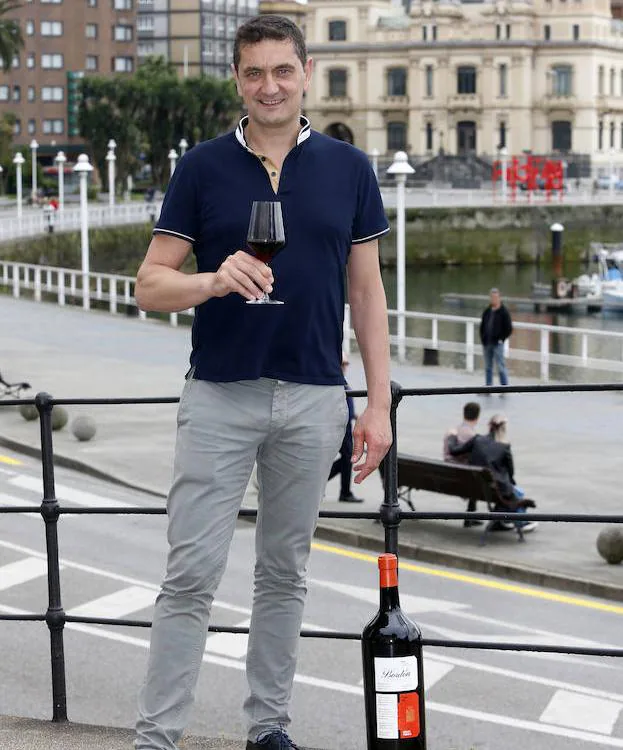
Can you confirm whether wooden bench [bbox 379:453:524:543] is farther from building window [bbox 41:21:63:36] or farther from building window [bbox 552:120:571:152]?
building window [bbox 552:120:571:152]

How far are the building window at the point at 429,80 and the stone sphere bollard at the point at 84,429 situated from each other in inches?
5198

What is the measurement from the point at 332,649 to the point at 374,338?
225 inches

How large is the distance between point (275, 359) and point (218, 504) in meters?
0.45

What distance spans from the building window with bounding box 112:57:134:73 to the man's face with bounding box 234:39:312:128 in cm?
14838

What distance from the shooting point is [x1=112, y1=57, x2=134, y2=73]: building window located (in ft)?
496

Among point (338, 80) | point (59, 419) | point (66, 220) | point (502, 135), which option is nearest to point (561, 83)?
point (502, 135)

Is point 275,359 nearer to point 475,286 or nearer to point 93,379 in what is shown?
point 93,379

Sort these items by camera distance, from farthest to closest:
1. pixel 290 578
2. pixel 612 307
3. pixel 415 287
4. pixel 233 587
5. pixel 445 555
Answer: pixel 415 287
pixel 612 307
pixel 445 555
pixel 233 587
pixel 290 578

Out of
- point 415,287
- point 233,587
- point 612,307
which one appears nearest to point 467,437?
point 233,587

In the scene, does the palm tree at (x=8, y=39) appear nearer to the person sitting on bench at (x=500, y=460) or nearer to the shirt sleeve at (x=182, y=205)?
the person sitting on bench at (x=500, y=460)

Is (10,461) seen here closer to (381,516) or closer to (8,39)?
(381,516)

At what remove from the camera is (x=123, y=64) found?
151750mm

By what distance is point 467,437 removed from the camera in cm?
1672

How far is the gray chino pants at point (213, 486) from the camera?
5148mm
